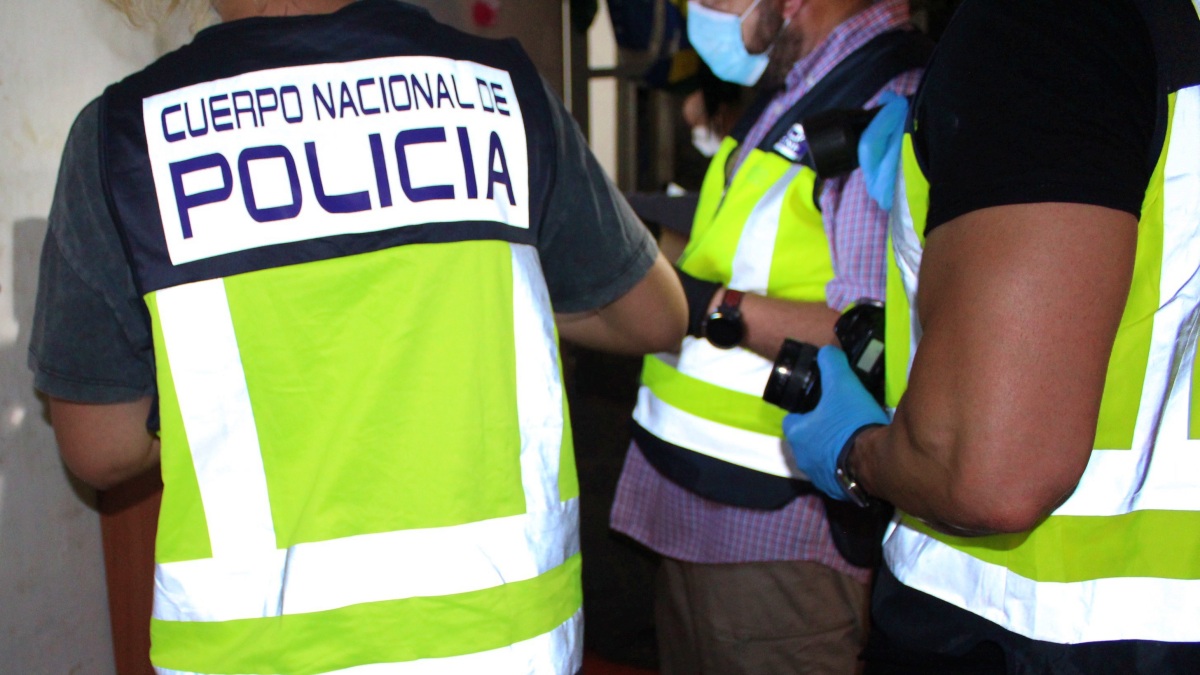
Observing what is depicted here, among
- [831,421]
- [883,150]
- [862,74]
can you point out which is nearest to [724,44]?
[862,74]

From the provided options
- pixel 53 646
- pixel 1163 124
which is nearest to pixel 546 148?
pixel 1163 124

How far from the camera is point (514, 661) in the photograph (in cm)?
88

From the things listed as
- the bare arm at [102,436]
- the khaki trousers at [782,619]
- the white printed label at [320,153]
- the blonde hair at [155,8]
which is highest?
the blonde hair at [155,8]

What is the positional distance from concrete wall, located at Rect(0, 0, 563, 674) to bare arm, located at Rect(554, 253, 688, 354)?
625 millimetres

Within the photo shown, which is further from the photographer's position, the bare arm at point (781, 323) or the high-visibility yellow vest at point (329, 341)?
the bare arm at point (781, 323)

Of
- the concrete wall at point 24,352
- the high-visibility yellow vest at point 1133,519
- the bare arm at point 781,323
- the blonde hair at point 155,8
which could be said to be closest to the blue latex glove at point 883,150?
the bare arm at point 781,323

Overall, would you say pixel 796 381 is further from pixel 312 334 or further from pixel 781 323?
pixel 312 334

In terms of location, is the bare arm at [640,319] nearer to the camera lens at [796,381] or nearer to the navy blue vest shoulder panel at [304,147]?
the camera lens at [796,381]

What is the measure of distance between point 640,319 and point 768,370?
331 millimetres

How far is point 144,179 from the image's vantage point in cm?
79

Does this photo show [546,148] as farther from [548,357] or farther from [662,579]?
[662,579]

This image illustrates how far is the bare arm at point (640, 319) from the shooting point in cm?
109

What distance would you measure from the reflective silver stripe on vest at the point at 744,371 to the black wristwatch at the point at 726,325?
0.06m

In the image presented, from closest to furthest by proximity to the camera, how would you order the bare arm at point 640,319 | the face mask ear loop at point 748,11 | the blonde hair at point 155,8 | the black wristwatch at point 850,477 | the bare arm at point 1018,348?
the bare arm at point 1018,348
the blonde hair at point 155,8
the black wristwatch at point 850,477
the bare arm at point 640,319
the face mask ear loop at point 748,11
